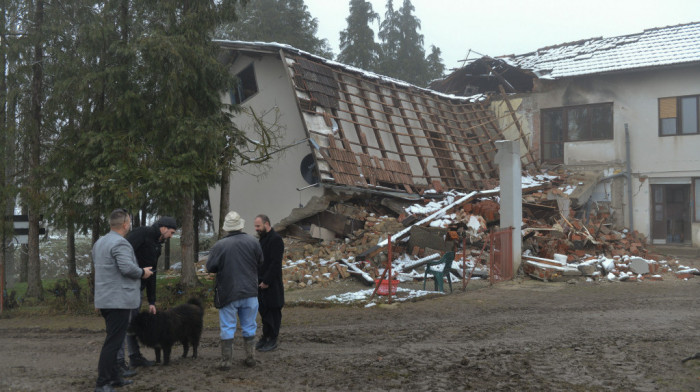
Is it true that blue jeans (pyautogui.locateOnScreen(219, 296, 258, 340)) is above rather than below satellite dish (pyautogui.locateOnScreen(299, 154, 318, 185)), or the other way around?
below

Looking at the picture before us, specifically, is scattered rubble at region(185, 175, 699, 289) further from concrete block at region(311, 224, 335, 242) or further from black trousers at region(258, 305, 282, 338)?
black trousers at region(258, 305, 282, 338)

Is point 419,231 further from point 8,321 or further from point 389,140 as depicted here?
point 8,321

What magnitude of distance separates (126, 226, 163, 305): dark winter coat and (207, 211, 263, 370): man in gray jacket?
0.75 meters

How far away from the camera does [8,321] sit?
1216 cm

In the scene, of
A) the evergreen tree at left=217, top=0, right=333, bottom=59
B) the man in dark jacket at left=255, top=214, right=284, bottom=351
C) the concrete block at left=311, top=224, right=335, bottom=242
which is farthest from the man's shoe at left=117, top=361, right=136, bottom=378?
the evergreen tree at left=217, top=0, right=333, bottom=59

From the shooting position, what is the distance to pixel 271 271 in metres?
7.51

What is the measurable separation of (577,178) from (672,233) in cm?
407

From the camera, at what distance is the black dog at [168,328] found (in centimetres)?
661

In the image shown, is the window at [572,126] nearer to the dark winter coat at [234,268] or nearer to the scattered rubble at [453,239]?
the scattered rubble at [453,239]

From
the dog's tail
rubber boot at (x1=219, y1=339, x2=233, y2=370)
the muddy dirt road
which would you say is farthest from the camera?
the dog's tail

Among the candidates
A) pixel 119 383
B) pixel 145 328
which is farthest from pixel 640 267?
pixel 119 383

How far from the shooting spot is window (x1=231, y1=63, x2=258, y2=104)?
2078cm

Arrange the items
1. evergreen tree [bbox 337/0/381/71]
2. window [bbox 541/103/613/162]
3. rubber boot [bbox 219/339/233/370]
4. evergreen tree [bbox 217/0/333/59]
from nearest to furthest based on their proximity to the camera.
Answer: rubber boot [bbox 219/339/233/370] → window [bbox 541/103/613/162] → evergreen tree [bbox 217/0/333/59] → evergreen tree [bbox 337/0/381/71]

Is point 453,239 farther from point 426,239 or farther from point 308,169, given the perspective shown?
point 308,169
